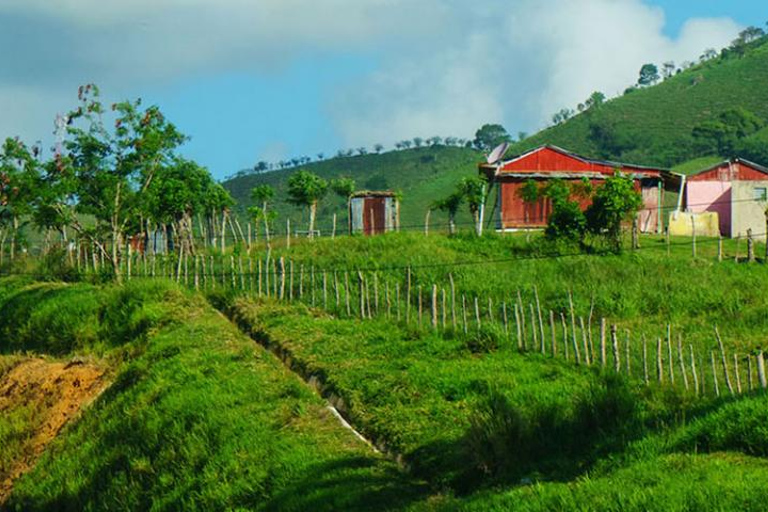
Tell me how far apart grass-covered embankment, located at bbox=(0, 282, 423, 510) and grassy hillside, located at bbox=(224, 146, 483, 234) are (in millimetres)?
62334

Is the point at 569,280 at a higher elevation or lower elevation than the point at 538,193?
lower

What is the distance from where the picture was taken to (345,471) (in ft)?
51.4

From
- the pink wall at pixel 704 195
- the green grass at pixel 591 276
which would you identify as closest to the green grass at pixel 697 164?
the pink wall at pixel 704 195

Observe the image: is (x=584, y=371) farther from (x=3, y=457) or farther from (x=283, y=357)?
(x=3, y=457)

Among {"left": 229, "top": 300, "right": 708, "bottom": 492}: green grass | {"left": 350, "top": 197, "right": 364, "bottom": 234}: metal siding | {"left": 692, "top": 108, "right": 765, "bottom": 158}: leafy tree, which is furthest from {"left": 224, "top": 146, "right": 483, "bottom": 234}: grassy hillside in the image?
{"left": 229, "top": 300, "right": 708, "bottom": 492}: green grass

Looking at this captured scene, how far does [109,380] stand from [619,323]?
1440 cm

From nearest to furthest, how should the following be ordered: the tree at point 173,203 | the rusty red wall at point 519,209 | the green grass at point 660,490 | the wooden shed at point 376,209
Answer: the green grass at point 660,490
the tree at point 173,203
the rusty red wall at point 519,209
the wooden shed at point 376,209

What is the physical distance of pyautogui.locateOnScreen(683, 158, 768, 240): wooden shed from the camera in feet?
168

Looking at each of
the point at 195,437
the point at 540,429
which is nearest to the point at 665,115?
the point at 195,437

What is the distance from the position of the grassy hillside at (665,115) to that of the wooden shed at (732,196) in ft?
148

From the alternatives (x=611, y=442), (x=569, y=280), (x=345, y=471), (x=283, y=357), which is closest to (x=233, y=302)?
(x=283, y=357)

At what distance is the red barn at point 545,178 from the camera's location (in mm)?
51750

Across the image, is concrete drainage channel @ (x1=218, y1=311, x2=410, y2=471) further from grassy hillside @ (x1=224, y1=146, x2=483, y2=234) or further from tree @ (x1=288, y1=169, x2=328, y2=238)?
grassy hillside @ (x1=224, y1=146, x2=483, y2=234)

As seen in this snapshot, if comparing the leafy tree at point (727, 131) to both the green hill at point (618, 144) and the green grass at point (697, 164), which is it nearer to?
the green hill at point (618, 144)
